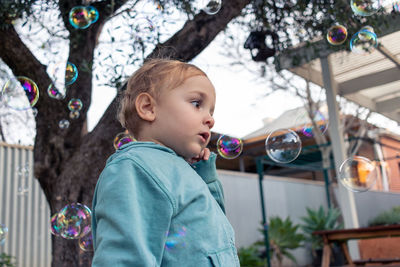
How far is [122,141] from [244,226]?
745 cm

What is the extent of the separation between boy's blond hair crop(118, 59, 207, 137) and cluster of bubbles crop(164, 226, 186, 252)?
365 mm

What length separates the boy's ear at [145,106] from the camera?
117 cm

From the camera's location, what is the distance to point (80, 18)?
316 centimetres

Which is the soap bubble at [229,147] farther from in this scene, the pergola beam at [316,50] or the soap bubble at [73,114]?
the pergola beam at [316,50]

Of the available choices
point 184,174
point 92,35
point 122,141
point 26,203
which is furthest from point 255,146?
point 184,174

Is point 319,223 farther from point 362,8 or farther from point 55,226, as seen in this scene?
point 55,226

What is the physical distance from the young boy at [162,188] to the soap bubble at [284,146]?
1.82 meters

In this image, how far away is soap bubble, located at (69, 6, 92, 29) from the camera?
3.12m

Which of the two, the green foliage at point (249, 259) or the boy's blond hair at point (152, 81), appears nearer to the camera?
the boy's blond hair at point (152, 81)

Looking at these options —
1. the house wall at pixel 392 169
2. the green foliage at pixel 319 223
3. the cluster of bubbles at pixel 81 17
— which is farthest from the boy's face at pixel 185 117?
the house wall at pixel 392 169

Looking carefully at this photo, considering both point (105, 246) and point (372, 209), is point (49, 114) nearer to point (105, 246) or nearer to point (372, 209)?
point (105, 246)

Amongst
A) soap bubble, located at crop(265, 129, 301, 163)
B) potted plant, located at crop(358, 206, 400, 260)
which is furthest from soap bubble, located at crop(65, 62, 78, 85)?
potted plant, located at crop(358, 206, 400, 260)

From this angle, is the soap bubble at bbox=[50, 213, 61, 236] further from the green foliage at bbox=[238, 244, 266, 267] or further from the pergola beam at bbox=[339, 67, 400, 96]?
the green foliage at bbox=[238, 244, 266, 267]

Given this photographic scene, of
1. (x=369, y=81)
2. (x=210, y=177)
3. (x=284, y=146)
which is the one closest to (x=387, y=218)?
(x=369, y=81)
